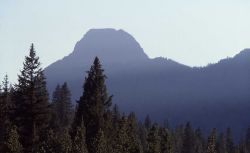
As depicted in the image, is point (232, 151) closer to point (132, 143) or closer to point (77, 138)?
point (132, 143)

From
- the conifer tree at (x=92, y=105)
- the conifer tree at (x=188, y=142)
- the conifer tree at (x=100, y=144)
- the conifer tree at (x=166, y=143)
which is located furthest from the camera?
the conifer tree at (x=188, y=142)

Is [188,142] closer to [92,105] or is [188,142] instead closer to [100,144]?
[92,105]

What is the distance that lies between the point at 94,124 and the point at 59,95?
165 feet

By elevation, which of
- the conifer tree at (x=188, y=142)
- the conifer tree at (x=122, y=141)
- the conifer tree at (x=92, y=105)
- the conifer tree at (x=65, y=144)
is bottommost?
the conifer tree at (x=65, y=144)

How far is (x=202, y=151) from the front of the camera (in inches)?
5007

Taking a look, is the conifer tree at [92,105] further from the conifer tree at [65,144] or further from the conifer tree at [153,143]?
the conifer tree at [65,144]

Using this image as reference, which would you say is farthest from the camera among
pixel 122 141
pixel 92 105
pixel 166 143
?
pixel 166 143

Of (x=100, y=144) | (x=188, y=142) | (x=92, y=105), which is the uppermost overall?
(x=188, y=142)

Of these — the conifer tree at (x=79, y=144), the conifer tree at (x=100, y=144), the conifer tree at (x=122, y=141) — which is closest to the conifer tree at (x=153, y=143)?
the conifer tree at (x=122, y=141)

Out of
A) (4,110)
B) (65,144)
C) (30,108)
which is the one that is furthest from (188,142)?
(65,144)

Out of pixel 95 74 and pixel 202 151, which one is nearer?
pixel 95 74

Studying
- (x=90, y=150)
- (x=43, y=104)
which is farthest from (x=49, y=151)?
(x=43, y=104)

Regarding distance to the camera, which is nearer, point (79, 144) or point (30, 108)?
point (79, 144)

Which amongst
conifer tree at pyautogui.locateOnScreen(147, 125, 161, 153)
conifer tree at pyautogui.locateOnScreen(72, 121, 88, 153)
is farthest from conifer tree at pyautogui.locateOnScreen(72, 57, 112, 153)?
conifer tree at pyautogui.locateOnScreen(72, 121, 88, 153)
